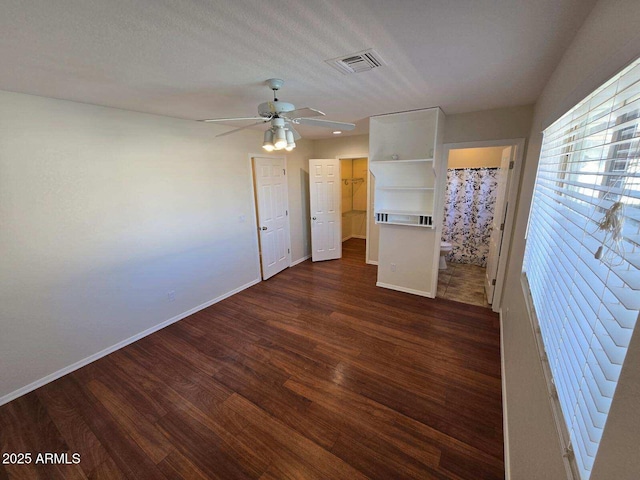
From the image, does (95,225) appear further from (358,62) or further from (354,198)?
(354,198)

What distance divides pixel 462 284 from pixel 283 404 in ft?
10.8

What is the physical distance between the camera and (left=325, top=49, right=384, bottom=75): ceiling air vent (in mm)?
1583

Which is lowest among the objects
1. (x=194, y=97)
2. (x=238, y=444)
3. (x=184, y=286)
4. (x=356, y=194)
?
(x=238, y=444)

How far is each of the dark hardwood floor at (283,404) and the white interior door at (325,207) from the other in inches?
86.2

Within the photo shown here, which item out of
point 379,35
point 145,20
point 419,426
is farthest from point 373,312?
point 145,20

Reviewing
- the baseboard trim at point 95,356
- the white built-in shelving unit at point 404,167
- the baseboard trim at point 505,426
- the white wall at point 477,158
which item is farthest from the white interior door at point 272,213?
the baseboard trim at point 505,426

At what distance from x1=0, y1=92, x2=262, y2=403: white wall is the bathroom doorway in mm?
3703

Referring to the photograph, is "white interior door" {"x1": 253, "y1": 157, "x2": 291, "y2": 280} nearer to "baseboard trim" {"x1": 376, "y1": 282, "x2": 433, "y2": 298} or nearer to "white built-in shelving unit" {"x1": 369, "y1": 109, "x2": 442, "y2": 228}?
"white built-in shelving unit" {"x1": 369, "y1": 109, "x2": 442, "y2": 228}

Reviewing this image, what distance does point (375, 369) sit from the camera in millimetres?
2355

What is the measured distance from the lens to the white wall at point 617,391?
507 mm

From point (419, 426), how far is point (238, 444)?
1258mm

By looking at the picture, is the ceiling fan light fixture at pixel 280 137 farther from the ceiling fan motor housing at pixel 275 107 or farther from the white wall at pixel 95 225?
the white wall at pixel 95 225

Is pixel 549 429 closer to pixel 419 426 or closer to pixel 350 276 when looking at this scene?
pixel 419 426

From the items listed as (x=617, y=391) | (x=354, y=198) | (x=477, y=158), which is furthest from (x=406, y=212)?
(x=354, y=198)
